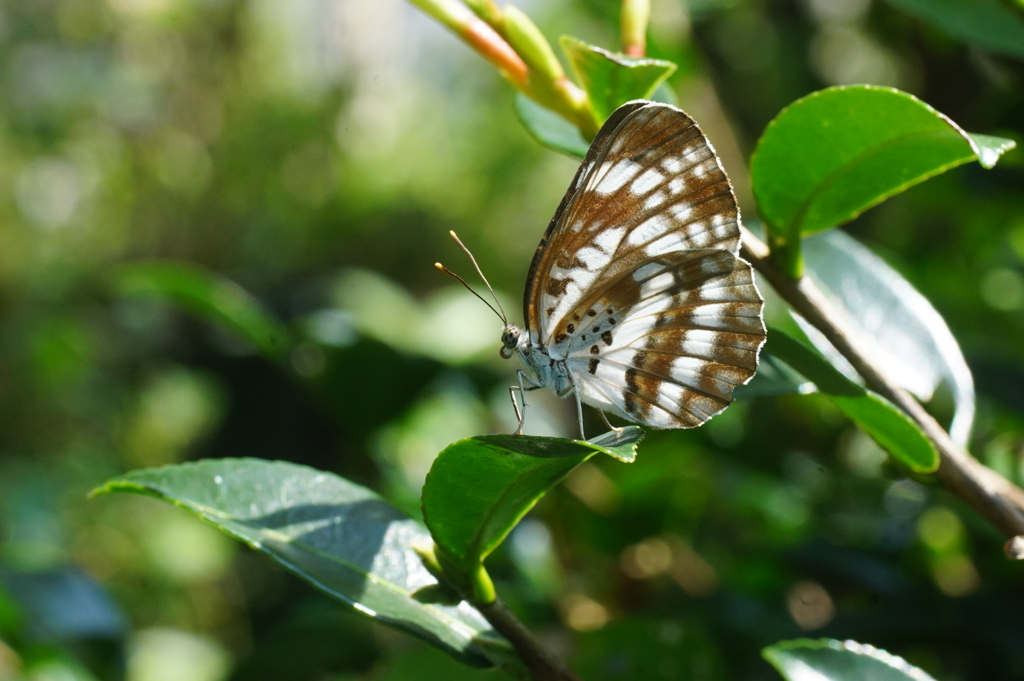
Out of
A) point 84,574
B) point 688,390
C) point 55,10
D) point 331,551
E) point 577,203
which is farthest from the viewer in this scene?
point 55,10

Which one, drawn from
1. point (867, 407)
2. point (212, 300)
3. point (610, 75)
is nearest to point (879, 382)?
point (867, 407)

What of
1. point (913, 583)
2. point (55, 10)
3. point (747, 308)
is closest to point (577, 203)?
point (747, 308)

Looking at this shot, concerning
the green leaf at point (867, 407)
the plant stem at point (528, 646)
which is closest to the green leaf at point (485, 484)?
the plant stem at point (528, 646)

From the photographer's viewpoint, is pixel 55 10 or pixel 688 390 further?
pixel 55 10

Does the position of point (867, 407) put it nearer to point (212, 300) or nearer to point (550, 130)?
point (550, 130)

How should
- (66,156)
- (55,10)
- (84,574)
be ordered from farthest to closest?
(55,10)
(66,156)
(84,574)

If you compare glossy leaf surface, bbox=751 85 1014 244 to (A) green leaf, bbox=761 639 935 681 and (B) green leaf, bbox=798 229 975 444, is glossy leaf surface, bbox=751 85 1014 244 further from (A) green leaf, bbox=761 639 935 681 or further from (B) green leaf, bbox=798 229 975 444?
(A) green leaf, bbox=761 639 935 681

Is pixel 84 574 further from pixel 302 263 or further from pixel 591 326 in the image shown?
pixel 302 263
